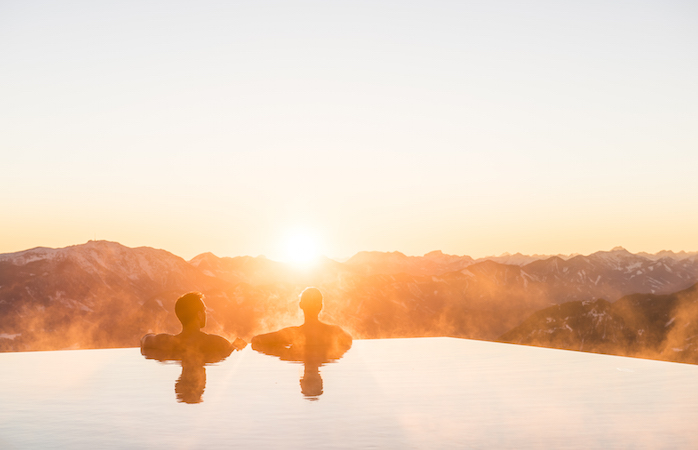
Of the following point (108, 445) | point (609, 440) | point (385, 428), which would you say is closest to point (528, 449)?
point (609, 440)

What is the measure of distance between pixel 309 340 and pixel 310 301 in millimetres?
2172

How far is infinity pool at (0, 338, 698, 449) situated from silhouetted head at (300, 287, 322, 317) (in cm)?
306

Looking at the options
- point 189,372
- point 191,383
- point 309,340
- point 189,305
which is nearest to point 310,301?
point 309,340

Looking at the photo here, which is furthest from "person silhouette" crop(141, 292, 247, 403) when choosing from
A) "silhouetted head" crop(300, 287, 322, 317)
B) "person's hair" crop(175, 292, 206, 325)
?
"silhouetted head" crop(300, 287, 322, 317)

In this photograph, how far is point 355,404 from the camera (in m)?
15.0

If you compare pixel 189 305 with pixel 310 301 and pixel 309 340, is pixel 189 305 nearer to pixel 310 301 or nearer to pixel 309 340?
pixel 310 301

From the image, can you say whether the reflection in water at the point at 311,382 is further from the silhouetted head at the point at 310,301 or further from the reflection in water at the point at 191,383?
the silhouetted head at the point at 310,301

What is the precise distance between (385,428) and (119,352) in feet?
76.8

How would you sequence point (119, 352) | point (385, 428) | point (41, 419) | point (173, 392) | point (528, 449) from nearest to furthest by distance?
point (528, 449), point (385, 428), point (41, 419), point (173, 392), point (119, 352)

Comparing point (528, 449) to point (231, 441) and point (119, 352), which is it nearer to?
point (231, 441)

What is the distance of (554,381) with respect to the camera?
1931 cm

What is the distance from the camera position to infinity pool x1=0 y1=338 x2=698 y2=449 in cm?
1155

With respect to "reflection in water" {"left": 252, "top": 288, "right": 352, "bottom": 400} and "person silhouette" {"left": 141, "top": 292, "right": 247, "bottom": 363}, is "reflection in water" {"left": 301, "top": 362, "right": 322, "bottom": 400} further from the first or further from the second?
"person silhouette" {"left": 141, "top": 292, "right": 247, "bottom": 363}

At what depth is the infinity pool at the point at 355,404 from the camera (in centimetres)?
1155
